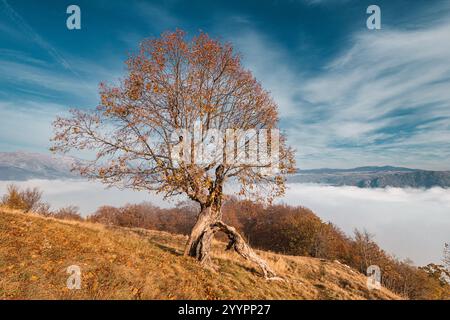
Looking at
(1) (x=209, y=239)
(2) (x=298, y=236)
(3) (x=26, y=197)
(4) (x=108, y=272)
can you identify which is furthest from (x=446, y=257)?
(3) (x=26, y=197)

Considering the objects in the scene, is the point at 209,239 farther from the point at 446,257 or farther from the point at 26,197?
the point at 446,257

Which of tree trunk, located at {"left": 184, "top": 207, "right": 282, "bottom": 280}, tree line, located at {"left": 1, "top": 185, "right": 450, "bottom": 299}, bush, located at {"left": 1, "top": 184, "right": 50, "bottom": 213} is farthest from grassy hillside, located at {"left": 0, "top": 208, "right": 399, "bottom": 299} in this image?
bush, located at {"left": 1, "top": 184, "right": 50, "bottom": 213}

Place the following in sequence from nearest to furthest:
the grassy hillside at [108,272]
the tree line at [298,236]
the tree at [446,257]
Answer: the grassy hillside at [108,272], the tree line at [298,236], the tree at [446,257]

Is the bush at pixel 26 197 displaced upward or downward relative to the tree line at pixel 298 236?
upward

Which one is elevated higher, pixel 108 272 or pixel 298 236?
pixel 108 272

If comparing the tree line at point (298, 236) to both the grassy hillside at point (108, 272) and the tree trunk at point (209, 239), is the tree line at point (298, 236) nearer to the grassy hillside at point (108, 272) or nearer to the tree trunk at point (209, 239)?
the tree trunk at point (209, 239)

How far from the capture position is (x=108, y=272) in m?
9.27

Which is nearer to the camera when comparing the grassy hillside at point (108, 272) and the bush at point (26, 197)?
the grassy hillside at point (108, 272)

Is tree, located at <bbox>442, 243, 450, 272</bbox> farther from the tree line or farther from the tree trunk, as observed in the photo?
the tree trunk

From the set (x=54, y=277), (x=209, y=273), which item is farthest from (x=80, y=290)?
(x=209, y=273)

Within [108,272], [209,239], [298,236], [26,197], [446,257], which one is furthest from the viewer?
[446,257]

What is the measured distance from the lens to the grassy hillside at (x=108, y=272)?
7.89 meters

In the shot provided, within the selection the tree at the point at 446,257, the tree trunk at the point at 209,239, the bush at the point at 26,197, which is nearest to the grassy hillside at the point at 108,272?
the tree trunk at the point at 209,239

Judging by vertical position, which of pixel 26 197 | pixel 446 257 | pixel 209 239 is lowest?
pixel 446 257
